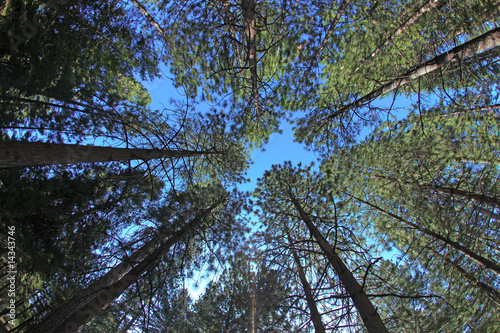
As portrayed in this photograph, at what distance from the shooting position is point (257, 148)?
827cm

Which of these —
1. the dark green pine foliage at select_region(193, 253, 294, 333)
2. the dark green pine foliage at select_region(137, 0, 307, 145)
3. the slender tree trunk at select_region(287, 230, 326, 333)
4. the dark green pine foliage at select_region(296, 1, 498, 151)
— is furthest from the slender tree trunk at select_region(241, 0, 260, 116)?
the dark green pine foliage at select_region(193, 253, 294, 333)

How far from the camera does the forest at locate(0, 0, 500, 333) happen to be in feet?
12.1

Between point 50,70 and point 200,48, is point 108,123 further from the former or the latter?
point 200,48

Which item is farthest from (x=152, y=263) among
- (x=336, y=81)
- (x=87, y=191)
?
(x=336, y=81)

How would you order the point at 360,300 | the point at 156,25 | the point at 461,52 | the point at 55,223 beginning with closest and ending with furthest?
the point at 360,300 → the point at 461,52 → the point at 55,223 → the point at 156,25

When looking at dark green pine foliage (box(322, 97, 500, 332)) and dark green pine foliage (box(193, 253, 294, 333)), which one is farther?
dark green pine foliage (box(193, 253, 294, 333))

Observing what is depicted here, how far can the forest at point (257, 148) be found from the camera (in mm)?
3691

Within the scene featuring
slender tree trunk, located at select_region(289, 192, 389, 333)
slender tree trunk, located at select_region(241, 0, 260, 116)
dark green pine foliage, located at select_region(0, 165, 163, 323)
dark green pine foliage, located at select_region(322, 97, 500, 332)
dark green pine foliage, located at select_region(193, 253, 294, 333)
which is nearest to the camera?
slender tree trunk, located at select_region(289, 192, 389, 333)

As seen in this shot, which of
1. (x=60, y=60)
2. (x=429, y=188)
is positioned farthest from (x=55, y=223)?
(x=429, y=188)

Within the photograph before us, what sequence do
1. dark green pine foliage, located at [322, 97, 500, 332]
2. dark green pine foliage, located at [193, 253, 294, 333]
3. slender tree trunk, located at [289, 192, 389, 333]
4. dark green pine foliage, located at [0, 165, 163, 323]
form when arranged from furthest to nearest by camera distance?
dark green pine foliage, located at [193, 253, 294, 333], dark green pine foliage, located at [322, 97, 500, 332], dark green pine foliage, located at [0, 165, 163, 323], slender tree trunk, located at [289, 192, 389, 333]

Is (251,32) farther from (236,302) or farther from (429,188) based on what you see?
(236,302)

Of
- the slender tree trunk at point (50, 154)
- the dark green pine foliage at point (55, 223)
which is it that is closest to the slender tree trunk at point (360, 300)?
the dark green pine foliage at point (55, 223)

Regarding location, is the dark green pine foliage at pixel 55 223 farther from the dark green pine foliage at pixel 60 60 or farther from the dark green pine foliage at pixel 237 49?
the dark green pine foliage at pixel 237 49

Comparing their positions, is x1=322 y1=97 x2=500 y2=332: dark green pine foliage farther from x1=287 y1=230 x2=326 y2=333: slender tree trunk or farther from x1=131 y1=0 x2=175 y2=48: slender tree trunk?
x1=131 y1=0 x2=175 y2=48: slender tree trunk
